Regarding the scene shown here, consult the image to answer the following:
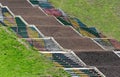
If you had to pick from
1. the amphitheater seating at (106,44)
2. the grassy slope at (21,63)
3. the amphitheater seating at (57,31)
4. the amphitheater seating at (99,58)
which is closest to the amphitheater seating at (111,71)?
the amphitheater seating at (99,58)

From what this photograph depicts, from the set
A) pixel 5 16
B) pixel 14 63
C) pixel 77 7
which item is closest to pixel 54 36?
pixel 5 16

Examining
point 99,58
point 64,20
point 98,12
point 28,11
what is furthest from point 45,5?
point 99,58

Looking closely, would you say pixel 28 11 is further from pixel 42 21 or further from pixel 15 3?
pixel 42 21

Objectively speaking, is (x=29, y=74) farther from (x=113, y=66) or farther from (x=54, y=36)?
(x=54, y=36)

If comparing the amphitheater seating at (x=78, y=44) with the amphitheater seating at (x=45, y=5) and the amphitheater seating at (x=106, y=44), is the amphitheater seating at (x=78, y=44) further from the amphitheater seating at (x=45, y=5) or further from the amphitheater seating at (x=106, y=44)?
the amphitheater seating at (x=45, y=5)

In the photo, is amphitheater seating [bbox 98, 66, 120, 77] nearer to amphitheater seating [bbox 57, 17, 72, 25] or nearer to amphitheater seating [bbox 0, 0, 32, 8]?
amphitheater seating [bbox 57, 17, 72, 25]
